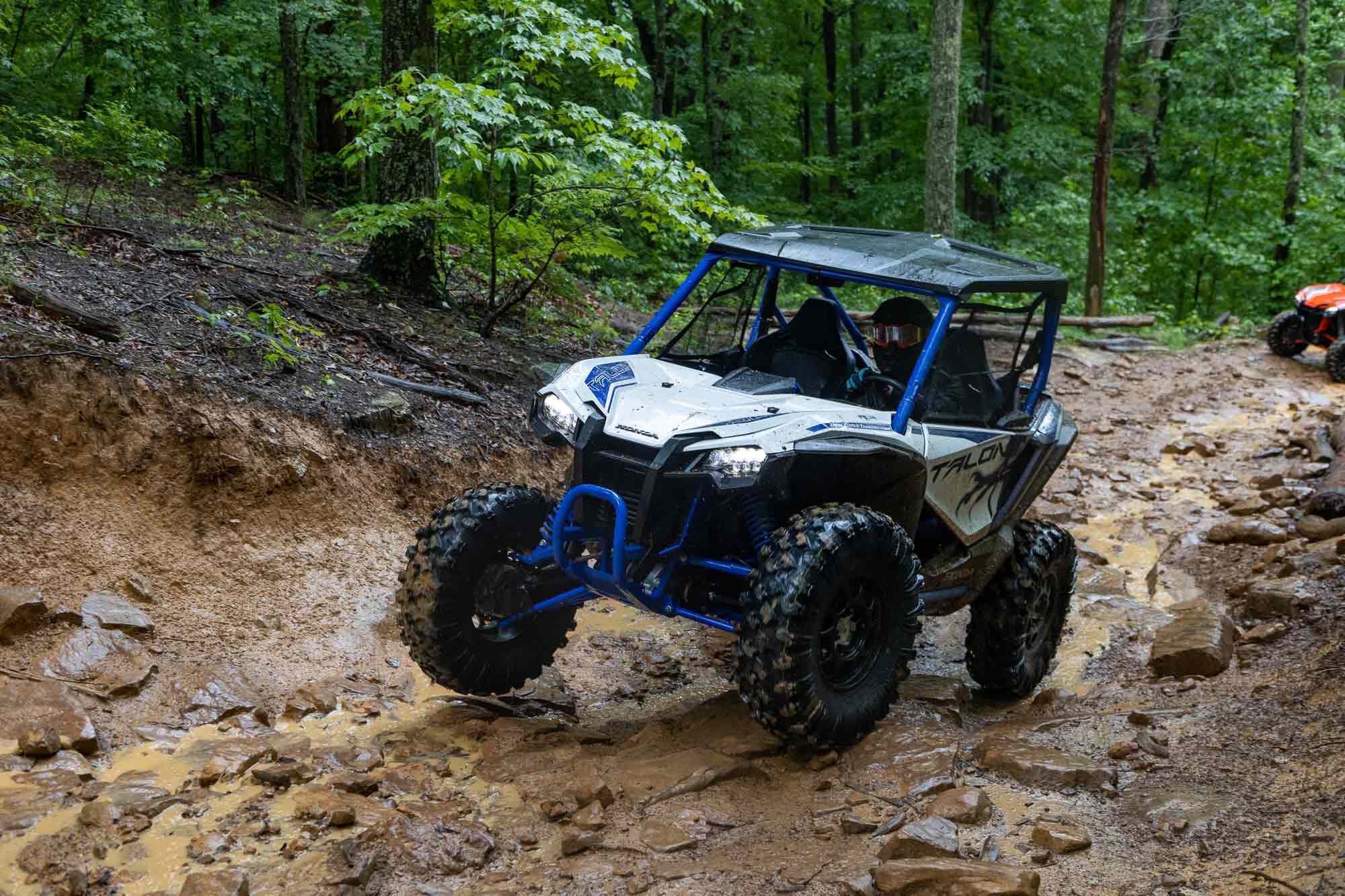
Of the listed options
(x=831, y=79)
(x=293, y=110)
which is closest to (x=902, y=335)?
(x=293, y=110)

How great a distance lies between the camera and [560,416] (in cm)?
478

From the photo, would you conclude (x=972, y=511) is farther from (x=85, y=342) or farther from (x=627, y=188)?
(x=85, y=342)

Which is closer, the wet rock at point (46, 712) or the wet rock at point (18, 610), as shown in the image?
the wet rock at point (46, 712)

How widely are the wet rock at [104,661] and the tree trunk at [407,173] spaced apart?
4317 millimetres

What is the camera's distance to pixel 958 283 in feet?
15.6

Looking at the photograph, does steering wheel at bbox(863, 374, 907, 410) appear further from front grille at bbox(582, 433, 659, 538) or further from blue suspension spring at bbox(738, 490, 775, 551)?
front grille at bbox(582, 433, 659, 538)

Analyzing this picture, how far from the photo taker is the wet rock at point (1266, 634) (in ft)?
19.6

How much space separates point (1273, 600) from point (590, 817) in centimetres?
449

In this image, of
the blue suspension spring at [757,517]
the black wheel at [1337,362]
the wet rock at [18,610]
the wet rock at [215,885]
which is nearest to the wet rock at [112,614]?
the wet rock at [18,610]

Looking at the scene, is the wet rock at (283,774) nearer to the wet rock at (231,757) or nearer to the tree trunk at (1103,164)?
the wet rock at (231,757)

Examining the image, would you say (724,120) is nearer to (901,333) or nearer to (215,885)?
(901,333)

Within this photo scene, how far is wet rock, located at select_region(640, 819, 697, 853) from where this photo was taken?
3.88 meters

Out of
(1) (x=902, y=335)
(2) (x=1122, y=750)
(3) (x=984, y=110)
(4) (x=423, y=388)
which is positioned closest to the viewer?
(2) (x=1122, y=750)

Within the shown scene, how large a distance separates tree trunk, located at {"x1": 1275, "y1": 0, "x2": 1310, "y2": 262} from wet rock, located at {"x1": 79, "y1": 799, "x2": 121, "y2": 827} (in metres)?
21.1
